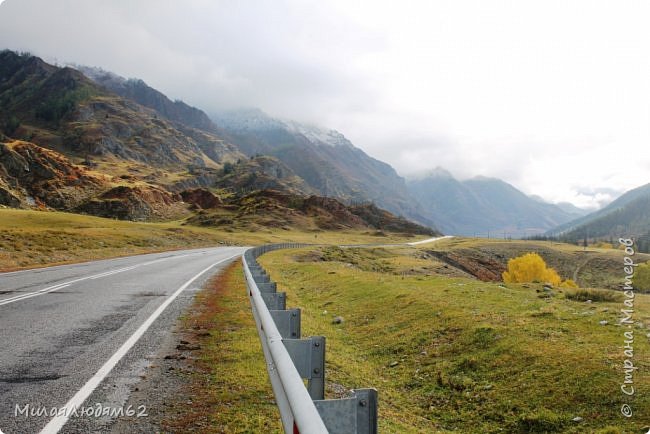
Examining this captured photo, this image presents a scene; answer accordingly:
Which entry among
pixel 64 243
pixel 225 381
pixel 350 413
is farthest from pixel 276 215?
pixel 350 413

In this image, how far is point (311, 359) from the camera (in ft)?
15.7

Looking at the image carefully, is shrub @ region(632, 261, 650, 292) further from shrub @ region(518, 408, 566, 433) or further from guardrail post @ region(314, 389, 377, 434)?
guardrail post @ region(314, 389, 377, 434)

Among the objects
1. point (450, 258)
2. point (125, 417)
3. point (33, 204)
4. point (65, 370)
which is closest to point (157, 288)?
point (65, 370)

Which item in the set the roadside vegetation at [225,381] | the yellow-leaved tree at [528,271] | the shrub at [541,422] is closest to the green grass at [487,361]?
the shrub at [541,422]

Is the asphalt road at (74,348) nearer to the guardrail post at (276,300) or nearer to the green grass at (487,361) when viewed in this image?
the guardrail post at (276,300)

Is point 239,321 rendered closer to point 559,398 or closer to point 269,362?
point 269,362

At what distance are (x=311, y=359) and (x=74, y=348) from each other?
5712 mm

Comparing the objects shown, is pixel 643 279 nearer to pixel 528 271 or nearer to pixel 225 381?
pixel 528 271

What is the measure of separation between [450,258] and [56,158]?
6242 inches

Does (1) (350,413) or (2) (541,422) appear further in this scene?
(2) (541,422)

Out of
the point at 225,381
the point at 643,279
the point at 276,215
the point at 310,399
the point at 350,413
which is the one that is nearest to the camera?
the point at 310,399

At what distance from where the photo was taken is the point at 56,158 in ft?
571

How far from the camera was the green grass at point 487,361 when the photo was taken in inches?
307

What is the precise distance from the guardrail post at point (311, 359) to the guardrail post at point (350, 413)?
4.20 feet
